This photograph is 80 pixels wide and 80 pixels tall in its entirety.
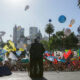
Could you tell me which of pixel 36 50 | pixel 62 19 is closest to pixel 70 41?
pixel 62 19

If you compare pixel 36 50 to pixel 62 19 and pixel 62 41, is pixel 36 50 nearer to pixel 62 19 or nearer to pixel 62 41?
pixel 62 19

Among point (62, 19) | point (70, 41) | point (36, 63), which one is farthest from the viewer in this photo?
point (70, 41)

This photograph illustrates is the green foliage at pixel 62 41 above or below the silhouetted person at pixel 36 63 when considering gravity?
above

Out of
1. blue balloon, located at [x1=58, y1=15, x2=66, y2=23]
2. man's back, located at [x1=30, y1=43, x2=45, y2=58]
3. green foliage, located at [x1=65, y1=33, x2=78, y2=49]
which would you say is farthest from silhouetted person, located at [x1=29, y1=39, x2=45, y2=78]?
green foliage, located at [x1=65, y1=33, x2=78, y2=49]

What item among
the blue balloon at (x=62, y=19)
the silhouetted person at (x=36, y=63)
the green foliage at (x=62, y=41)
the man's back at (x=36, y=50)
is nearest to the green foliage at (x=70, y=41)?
the green foliage at (x=62, y=41)

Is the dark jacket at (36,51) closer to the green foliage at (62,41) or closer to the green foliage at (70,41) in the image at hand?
the green foliage at (62,41)

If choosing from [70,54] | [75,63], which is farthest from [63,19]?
[75,63]

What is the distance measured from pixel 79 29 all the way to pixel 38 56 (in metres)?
23.9

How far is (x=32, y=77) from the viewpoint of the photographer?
8.33 metres

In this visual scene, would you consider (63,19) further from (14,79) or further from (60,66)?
(14,79)

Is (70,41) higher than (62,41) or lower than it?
lower

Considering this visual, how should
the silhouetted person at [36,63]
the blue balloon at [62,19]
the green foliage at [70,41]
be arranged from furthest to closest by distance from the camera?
the green foliage at [70,41]
the blue balloon at [62,19]
the silhouetted person at [36,63]

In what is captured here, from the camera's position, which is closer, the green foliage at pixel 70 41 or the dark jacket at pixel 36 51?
the dark jacket at pixel 36 51

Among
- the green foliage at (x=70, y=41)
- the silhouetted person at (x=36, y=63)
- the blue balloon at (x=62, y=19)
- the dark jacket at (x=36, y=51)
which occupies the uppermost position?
the green foliage at (x=70, y=41)
